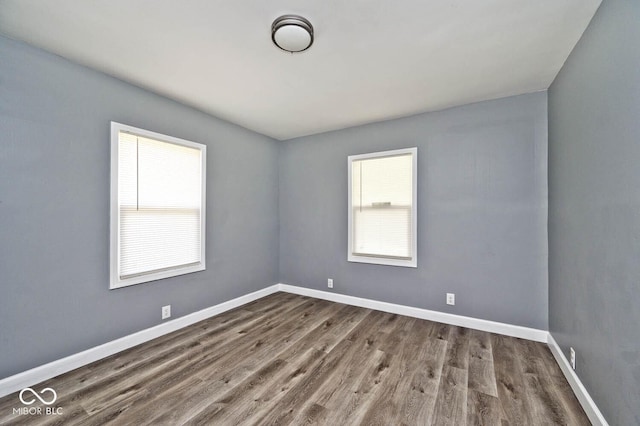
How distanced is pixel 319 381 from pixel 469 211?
237 centimetres

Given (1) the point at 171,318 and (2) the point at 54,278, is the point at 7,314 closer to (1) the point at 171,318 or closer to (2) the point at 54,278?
(2) the point at 54,278

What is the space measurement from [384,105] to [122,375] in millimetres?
3611

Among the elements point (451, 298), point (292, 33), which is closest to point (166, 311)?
point (292, 33)

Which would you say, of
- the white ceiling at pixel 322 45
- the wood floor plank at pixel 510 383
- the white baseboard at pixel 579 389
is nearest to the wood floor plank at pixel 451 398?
the wood floor plank at pixel 510 383

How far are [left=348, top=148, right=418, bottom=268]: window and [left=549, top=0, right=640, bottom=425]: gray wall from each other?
144 cm

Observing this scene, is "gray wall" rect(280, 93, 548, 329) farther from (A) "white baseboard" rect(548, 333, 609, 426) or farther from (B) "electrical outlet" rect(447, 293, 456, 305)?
(A) "white baseboard" rect(548, 333, 609, 426)

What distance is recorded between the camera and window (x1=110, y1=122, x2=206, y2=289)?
2438 mm

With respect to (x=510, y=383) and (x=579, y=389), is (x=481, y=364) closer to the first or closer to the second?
(x=510, y=383)

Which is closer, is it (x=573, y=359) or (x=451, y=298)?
(x=573, y=359)

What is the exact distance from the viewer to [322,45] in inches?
77.1

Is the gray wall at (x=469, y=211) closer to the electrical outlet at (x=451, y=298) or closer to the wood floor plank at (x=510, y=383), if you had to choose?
the electrical outlet at (x=451, y=298)

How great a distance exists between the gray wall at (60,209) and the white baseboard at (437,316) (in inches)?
75.9

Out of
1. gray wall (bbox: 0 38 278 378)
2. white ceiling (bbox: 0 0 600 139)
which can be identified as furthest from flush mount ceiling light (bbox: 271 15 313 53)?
gray wall (bbox: 0 38 278 378)

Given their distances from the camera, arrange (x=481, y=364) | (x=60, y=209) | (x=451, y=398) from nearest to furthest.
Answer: (x=451, y=398)
(x=60, y=209)
(x=481, y=364)
